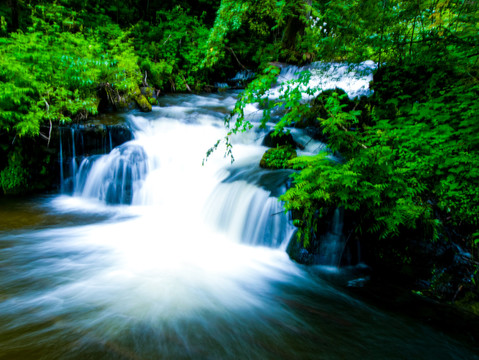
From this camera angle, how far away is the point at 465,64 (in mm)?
3893

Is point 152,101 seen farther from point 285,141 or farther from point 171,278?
→ point 171,278

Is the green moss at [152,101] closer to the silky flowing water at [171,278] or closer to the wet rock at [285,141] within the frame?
the silky flowing water at [171,278]

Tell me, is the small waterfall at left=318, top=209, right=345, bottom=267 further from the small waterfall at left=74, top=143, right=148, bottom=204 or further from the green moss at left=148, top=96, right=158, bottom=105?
the green moss at left=148, top=96, right=158, bottom=105

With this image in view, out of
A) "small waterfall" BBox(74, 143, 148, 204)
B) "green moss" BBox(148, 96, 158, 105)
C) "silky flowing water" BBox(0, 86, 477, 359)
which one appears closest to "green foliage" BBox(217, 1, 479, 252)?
"silky flowing water" BBox(0, 86, 477, 359)

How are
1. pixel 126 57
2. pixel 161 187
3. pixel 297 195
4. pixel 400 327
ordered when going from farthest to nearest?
1. pixel 126 57
2. pixel 161 187
3. pixel 297 195
4. pixel 400 327

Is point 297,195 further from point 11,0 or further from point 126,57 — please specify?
point 11,0

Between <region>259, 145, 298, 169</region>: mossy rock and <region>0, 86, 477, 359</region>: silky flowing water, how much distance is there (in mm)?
285

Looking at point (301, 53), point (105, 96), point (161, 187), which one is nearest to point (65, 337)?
point (161, 187)

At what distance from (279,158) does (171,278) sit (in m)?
3.60

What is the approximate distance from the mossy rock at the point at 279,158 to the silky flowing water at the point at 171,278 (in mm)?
285

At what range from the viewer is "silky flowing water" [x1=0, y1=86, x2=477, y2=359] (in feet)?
7.46

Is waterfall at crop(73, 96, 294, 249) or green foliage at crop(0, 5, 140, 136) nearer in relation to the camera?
waterfall at crop(73, 96, 294, 249)

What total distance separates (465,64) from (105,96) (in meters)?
9.05

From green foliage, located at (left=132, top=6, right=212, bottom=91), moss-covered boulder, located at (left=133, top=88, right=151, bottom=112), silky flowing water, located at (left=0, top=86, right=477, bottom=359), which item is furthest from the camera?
green foliage, located at (left=132, top=6, right=212, bottom=91)
